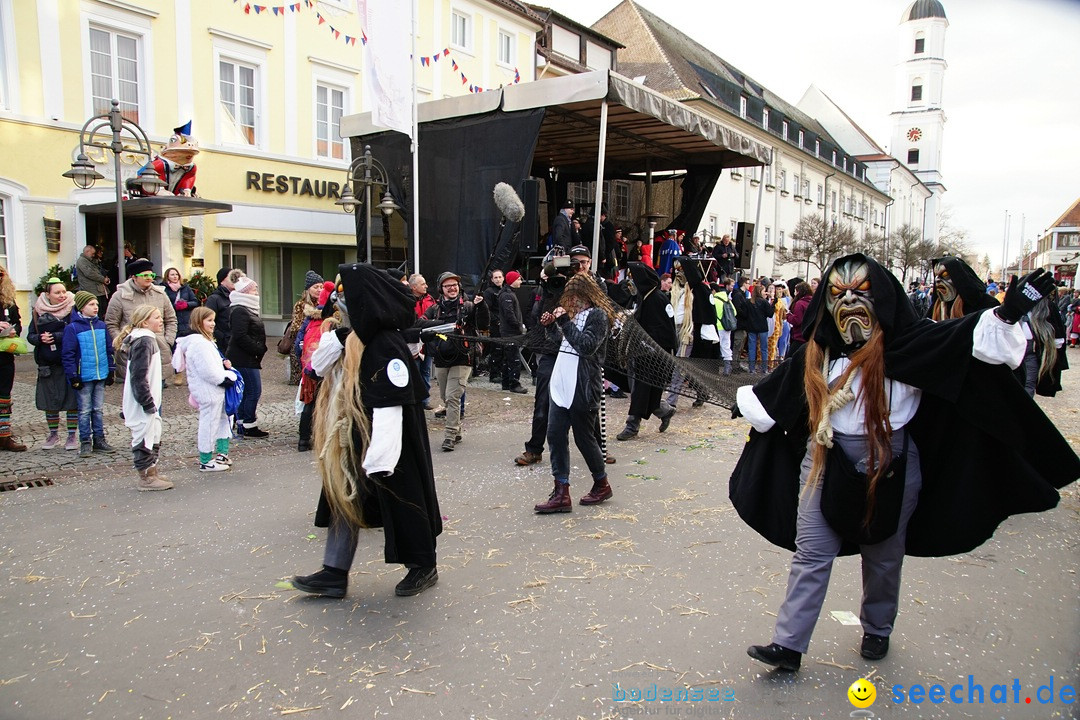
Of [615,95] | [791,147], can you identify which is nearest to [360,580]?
[615,95]

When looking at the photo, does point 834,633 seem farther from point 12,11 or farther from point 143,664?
point 12,11

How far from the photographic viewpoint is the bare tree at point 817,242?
37250 mm

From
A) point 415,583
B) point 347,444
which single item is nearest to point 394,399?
point 347,444

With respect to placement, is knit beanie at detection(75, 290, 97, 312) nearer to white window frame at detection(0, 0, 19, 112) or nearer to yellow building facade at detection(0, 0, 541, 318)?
yellow building facade at detection(0, 0, 541, 318)

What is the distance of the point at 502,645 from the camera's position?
3.60 metres

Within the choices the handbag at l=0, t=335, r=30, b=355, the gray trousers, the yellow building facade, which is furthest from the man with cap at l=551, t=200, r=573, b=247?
the gray trousers

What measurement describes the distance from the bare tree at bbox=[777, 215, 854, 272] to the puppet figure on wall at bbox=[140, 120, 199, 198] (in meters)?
29.7

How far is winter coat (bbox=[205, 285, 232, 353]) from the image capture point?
979 cm

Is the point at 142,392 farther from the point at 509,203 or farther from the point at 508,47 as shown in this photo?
the point at 508,47

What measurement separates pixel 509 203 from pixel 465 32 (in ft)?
47.4

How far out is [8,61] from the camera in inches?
550

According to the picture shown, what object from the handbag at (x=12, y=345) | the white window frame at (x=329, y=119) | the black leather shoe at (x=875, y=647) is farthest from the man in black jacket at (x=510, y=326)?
the white window frame at (x=329, y=119)

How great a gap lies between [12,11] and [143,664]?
15377mm

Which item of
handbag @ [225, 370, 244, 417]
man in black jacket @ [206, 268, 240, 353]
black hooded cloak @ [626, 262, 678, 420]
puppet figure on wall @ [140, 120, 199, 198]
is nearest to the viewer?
handbag @ [225, 370, 244, 417]
